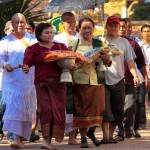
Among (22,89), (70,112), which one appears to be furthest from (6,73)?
(70,112)

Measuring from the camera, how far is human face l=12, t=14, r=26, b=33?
38.9 ft

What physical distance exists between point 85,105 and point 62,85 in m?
0.53

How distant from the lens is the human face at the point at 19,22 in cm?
1186

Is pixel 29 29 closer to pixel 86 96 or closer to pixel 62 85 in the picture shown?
pixel 86 96

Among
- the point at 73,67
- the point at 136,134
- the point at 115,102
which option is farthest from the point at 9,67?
the point at 136,134

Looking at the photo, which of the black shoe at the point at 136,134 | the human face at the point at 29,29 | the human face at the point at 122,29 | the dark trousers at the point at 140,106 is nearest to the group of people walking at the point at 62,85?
the human face at the point at 122,29

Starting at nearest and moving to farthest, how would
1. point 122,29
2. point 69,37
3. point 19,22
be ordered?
point 19,22
point 69,37
point 122,29

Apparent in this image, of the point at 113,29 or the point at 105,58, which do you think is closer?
the point at 105,58

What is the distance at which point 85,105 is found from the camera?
11.6 m

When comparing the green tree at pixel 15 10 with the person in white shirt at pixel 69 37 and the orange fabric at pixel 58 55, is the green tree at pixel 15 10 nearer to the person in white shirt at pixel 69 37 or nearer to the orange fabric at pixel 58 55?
the person in white shirt at pixel 69 37

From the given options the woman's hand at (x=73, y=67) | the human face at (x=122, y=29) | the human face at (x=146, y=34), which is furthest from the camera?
the human face at (x=146, y=34)

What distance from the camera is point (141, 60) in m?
12.9

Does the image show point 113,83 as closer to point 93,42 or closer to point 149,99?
point 93,42

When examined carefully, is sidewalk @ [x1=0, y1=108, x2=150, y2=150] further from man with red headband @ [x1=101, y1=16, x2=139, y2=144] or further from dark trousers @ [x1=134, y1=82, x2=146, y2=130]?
dark trousers @ [x1=134, y1=82, x2=146, y2=130]
